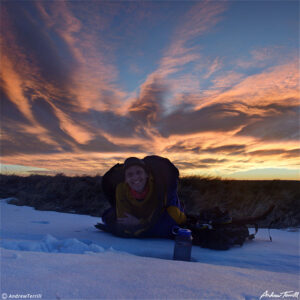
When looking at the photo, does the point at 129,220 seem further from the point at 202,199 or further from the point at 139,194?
the point at 202,199

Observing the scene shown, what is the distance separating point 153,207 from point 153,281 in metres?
2.20

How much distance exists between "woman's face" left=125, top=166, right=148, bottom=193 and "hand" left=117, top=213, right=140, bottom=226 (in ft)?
1.47

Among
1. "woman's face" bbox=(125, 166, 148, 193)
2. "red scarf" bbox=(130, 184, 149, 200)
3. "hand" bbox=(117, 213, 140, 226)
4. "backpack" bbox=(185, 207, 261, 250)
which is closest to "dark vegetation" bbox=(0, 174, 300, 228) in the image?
"backpack" bbox=(185, 207, 261, 250)

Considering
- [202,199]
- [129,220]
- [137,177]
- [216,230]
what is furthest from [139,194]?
[202,199]

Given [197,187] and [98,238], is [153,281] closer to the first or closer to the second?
[98,238]

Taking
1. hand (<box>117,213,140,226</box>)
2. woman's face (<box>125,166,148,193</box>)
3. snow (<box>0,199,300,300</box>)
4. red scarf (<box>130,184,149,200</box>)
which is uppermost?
woman's face (<box>125,166,148,193</box>)

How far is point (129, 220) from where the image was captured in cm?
391

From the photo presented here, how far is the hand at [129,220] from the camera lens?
3891mm

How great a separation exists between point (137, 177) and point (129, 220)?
67cm

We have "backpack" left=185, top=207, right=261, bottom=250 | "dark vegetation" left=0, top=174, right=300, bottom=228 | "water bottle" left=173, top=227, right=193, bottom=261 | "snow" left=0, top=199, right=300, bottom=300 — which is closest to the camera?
"snow" left=0, top=199, right=300, bottom=300

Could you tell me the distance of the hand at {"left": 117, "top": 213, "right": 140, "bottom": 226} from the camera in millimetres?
3891

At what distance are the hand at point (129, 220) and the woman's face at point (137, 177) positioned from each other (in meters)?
0.45

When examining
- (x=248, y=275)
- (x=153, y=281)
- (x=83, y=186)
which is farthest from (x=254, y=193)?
(x=153, y=281)

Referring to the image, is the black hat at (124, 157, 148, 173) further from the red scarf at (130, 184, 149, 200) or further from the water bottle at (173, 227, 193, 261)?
the water bottle at (173, 227, 193, 261)
